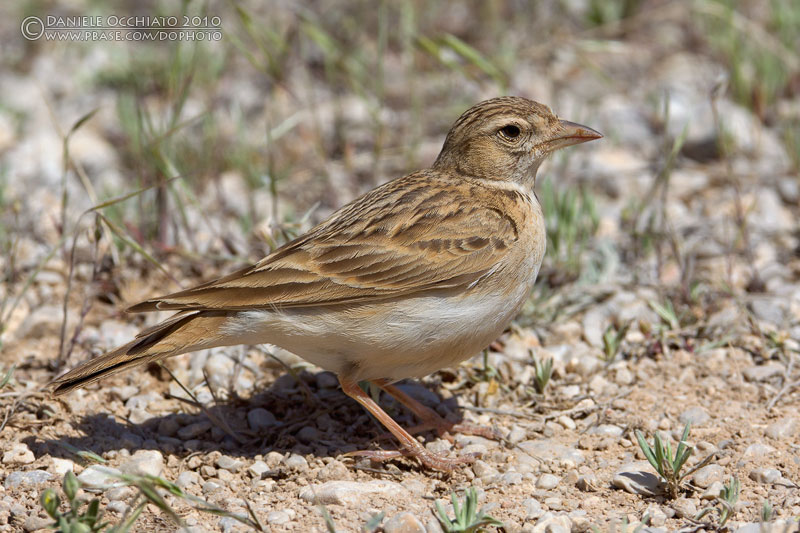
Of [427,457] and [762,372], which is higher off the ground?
[762,372]

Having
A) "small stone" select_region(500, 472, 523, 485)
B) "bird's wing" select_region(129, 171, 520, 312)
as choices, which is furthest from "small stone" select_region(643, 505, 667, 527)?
"bird's wing" select_region(129, 171, 520, 312)

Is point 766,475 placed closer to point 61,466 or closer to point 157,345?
point 157,345

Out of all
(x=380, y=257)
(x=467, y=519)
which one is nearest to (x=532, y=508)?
(x=467, y=519)

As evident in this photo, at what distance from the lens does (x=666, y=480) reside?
13.9 ft

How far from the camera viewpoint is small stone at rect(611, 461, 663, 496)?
4.29m

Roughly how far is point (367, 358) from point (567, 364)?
1.51m

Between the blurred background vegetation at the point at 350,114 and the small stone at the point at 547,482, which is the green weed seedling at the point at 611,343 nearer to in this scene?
the blurred background vegetation at the point at 350,114

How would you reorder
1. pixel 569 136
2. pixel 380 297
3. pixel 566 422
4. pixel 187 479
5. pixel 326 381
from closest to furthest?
1. pixel 187 479
2. pixel 380 297
3. pixel 566 422
4. pixel 569 136
5. pixel 326 381

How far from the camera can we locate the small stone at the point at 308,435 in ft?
16.2

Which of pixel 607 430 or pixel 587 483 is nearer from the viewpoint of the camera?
pixel 587 483

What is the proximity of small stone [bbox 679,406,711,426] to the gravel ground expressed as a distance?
0.07ft

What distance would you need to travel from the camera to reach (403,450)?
15.6ft

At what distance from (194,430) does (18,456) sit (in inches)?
34.5

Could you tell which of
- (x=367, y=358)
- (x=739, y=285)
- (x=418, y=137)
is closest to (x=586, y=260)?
(x=739, y=285)
